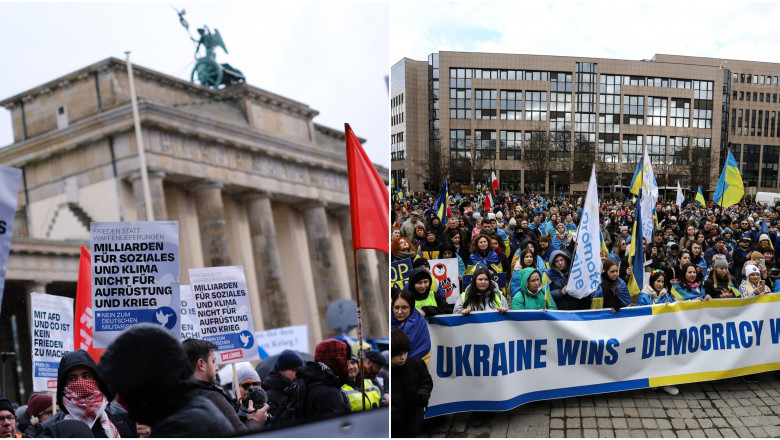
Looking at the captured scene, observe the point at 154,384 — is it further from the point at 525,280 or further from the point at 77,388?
the point at 525,280

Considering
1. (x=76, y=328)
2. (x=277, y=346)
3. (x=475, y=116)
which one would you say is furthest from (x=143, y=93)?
(x=475, y=116)

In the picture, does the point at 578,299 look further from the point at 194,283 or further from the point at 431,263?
the point at 194,283

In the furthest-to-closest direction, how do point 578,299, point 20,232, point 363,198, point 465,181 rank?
1. point 465,181
2. point 20,232
3. point 578,299
4. point 363,198

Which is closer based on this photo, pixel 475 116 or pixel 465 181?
pixel 465 181

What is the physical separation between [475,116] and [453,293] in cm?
4646

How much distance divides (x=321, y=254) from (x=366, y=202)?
29775mm

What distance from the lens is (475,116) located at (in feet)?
171

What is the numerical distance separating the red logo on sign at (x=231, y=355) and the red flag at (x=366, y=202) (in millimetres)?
1575

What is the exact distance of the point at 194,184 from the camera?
27.0 meters

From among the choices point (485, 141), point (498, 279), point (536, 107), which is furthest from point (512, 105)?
point (498, 279)

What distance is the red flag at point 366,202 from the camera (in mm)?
3922

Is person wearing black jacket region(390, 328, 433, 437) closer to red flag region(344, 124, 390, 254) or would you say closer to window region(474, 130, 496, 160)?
red flag region(344, 124, 390, 254)

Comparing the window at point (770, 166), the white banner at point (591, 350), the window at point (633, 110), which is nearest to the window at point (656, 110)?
the window at point (633, 110)

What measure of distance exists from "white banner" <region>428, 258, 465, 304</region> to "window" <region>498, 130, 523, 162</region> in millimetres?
47346
